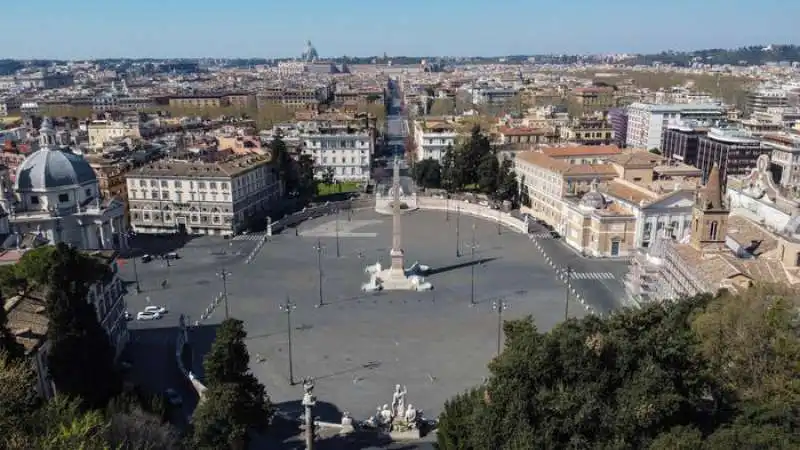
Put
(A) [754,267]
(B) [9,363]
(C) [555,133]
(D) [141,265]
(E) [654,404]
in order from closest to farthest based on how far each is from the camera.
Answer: (E) [654,404]
(B) [9,363]
(A) [754,267]
(D) [141,265]
(C) [555,133]

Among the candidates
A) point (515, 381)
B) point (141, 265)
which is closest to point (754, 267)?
point (515, 381)

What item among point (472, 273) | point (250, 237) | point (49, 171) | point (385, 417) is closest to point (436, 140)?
point (250, 237)

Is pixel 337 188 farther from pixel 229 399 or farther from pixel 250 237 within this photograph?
pixel 229 399

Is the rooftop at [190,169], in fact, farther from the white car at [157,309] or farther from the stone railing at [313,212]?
the white car at [157,309]

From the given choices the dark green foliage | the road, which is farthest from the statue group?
the road

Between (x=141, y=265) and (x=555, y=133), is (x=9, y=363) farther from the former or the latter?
(x=555, y=133)

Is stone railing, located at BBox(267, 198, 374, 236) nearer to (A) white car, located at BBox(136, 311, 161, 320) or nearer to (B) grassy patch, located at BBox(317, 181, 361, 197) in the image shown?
(B) grassy patch, located at BBox(317, 181, 361, 197)

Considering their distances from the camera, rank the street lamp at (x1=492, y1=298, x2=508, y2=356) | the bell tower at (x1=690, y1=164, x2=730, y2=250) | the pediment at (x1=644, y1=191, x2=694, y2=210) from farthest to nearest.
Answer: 1. the pediment at (x1=644, y1=191, x2=694, y2=210)
2. the street lamp at (x1=492, y1=298, x2=508, y2=356)
3. the bell tower at (x1=690, y1=164, x2=730, y2=250)
